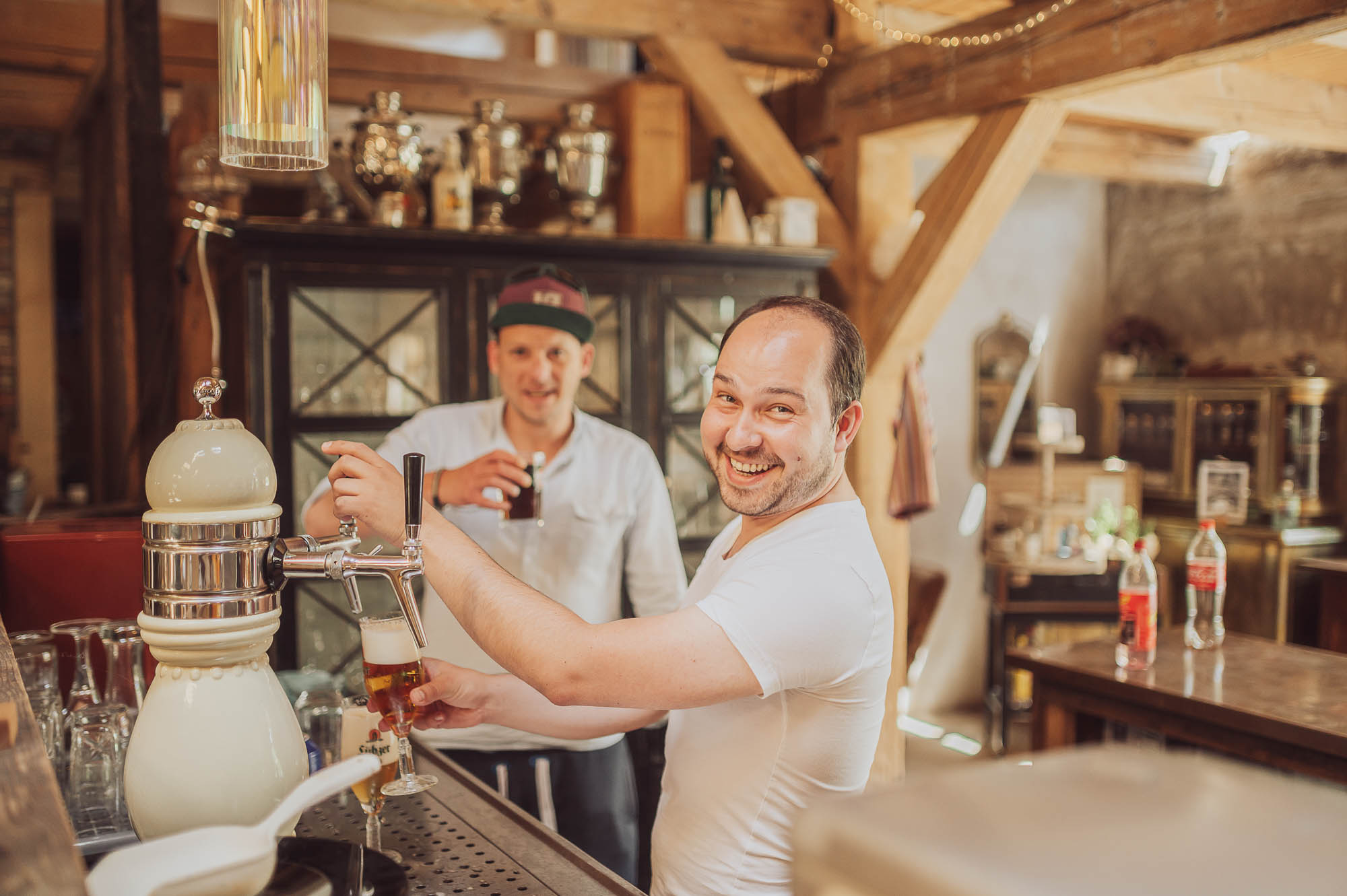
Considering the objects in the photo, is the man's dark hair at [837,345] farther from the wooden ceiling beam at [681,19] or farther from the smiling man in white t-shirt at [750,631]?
the wooden ceiling beam at [681,19]

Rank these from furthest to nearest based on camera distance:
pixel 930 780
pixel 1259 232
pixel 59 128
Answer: pixel 1259 232 < pixel 59 128 < pixel 930 780

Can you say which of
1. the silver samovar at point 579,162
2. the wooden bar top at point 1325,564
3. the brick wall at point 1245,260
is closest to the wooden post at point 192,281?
the silver samovar at point 579,162

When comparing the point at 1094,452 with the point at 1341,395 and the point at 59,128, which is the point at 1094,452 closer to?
the point at 1341,395

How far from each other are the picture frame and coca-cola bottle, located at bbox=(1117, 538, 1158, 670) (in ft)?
10.8

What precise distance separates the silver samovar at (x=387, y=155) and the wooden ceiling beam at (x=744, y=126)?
1096mm

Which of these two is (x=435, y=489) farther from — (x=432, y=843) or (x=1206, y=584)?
(x=1206, y=584)

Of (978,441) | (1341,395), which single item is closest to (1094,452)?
→ (978,441)

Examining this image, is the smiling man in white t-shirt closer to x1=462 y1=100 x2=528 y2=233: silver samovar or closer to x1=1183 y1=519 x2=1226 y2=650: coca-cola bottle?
x1=1183 y1=519 x2=1226 y2=650: coca-cola bottle

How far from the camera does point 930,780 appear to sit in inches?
26.5

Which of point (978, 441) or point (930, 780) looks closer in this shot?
point (930, 780)

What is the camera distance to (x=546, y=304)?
251 centimetres

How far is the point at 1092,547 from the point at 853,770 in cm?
485

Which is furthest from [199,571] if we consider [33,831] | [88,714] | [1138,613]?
[1138,613]

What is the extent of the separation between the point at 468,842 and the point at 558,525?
1175 millimetres
